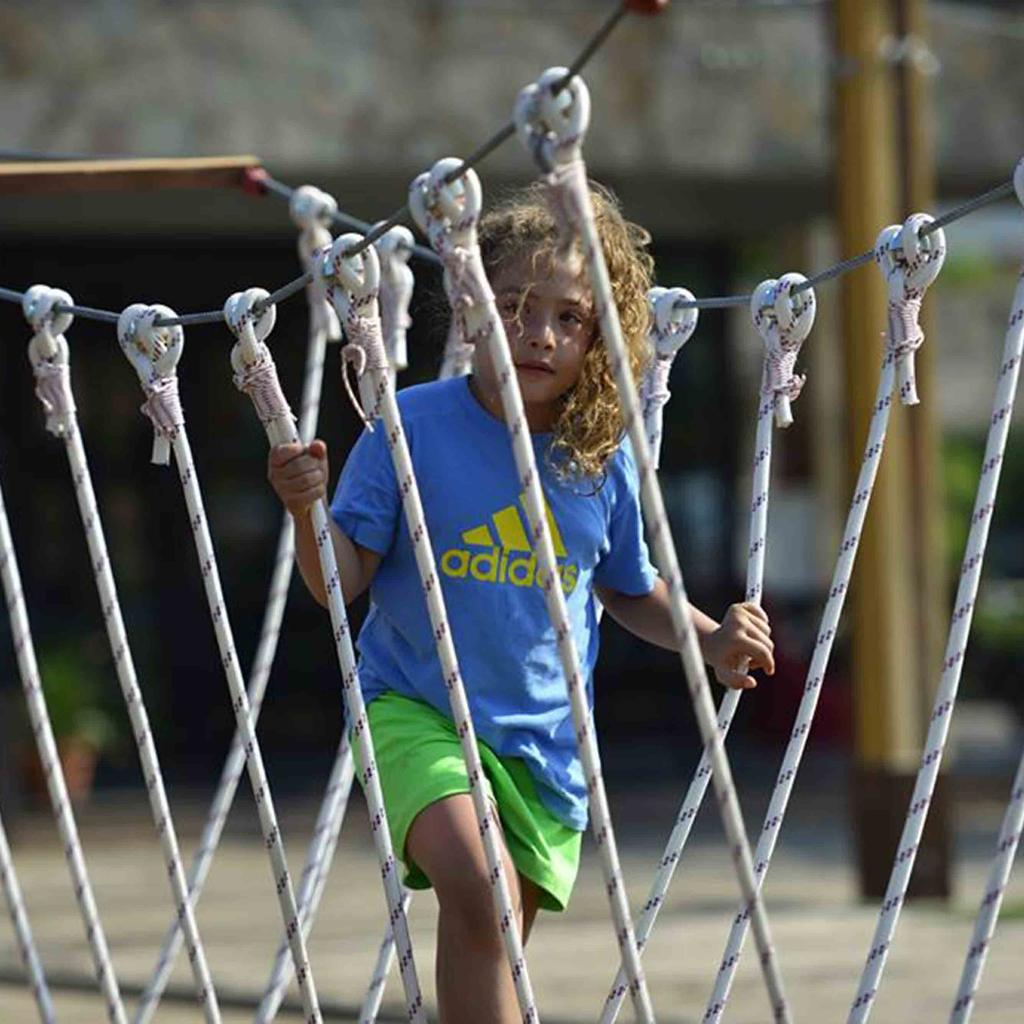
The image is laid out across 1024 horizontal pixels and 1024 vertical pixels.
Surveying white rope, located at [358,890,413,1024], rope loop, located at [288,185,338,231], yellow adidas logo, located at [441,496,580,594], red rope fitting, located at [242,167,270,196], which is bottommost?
white rope, located at [358,890,413,1024]

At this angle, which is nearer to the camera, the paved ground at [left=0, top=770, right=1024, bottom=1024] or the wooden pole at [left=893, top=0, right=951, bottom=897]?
the paved ground at [left=0, top=770, right=1024, bottom=1024]

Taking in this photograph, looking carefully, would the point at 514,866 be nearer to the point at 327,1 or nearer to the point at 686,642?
the point at 686,642

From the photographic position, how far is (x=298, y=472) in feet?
8.06

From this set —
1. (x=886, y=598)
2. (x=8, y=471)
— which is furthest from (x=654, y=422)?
(x=8, y=471)

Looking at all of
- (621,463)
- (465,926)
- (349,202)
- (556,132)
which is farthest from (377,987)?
(349,202)

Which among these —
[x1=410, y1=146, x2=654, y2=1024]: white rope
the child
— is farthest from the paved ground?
[x1=410, y1=146, x2=654, y2=1024]: white rope

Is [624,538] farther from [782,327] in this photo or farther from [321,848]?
[321,848]

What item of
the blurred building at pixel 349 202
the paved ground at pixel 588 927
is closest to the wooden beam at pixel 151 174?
the paved ground at pixel 588 927

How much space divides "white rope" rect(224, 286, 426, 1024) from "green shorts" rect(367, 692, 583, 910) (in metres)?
0.10

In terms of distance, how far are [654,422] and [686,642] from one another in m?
1.04

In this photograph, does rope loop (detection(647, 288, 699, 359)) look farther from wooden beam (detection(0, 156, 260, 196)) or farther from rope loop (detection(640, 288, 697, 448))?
wooden beam (detection(0, 156, 260, 196))

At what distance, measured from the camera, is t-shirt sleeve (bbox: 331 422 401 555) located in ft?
8.89

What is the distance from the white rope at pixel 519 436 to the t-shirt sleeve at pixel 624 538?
23.7 inches

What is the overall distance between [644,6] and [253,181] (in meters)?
1.98
